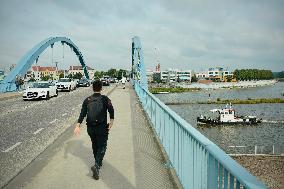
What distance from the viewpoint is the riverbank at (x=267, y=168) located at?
29.2 meters

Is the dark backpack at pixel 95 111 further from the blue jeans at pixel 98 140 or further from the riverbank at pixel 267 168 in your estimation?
the riverbank at pixel 267 168

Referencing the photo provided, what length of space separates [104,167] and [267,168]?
2832 cm

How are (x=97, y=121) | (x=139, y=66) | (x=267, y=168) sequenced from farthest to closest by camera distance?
1. (x=139, y=66)
2. (x=267, y=168)
3. (x=97, y=121)

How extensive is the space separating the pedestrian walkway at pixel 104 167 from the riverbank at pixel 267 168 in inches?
868

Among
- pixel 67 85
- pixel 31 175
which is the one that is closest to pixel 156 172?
pixel 31 175

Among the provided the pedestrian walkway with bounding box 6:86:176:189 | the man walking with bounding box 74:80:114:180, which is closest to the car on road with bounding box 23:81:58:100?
the pedestrian walkway with bounding box 6:86:176:189

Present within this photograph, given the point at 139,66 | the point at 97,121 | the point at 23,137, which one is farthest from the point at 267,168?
the point at 97,121

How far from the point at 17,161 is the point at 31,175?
1.27 m

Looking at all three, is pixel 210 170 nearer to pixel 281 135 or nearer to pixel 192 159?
pixel 192 159

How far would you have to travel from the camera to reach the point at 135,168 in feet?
21.7

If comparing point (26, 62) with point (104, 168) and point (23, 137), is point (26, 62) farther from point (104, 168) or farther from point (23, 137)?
point (104, 168)

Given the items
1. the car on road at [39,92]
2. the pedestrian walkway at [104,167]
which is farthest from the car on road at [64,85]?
the pedestrian walkway at [104,167]

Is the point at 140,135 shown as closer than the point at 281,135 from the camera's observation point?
Yes

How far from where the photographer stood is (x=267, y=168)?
31.7m
